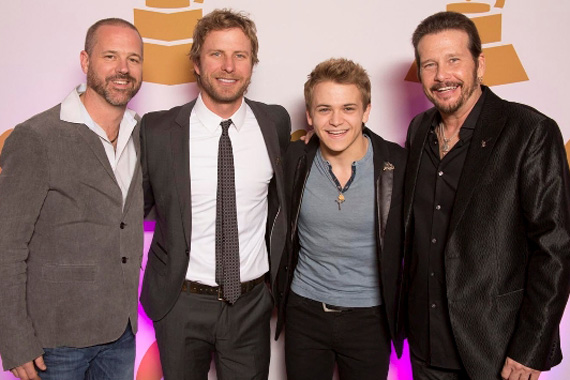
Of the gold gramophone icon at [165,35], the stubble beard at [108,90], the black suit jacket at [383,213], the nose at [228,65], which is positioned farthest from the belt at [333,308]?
the gold gramophone icon at [165,35]

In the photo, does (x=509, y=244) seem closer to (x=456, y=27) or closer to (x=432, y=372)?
(x=432, y=372)

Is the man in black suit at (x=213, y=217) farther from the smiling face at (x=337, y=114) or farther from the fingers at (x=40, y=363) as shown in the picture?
the fingers at (x=40, y=363)

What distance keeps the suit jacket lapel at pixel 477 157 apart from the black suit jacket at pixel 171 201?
2.69ft

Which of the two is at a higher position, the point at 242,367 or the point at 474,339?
the point at 474,339

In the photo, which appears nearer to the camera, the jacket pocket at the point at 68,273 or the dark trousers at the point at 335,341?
the jacket pocket at the point at 68,273

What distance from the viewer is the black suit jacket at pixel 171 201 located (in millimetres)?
2090

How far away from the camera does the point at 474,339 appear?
1.76 meters

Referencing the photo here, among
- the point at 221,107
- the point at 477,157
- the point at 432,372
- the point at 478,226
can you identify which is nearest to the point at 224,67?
the point at 221,107

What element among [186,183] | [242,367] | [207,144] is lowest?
[242,367]

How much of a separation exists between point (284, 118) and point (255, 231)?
0.65 m

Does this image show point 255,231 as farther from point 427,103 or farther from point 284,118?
point 427,103

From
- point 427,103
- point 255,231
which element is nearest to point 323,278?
point 255,231

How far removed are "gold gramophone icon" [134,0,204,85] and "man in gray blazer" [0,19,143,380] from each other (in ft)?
1.95

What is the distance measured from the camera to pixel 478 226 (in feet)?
5.66
